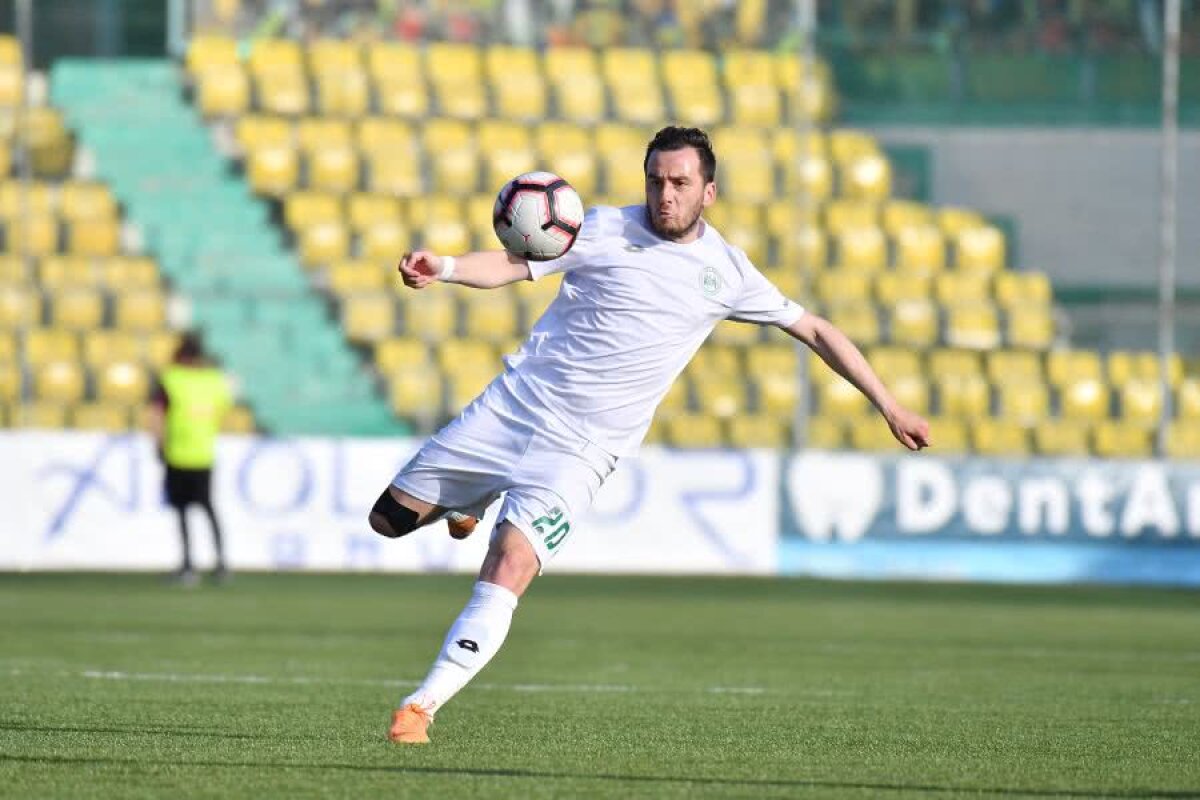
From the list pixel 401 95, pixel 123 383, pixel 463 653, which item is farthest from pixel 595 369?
pixel 401 95

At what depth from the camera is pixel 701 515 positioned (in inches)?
728

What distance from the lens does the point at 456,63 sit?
22.5 metres

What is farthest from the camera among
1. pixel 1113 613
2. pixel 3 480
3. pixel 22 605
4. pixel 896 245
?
pixel 896 245

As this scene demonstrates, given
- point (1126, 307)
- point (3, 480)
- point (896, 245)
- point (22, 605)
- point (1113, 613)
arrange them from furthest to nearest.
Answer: point (896, 245)
point (1126, 307)
point (3, 480)
point (1113, 613)
point (22, 605)

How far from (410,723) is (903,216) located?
52.2 ft

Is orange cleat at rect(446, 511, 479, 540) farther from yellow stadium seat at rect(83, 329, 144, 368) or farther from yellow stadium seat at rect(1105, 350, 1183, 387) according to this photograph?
yellow stadium seat at rect(1105, 350, 1183, 387)

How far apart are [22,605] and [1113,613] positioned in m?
6.95

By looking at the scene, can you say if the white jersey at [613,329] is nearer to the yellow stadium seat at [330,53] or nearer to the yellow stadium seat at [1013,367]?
the yellow stadium seat at [1013,367]

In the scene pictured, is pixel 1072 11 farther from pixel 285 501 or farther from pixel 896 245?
pixel 285 501

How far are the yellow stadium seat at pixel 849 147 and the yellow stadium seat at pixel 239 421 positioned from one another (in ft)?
20.7

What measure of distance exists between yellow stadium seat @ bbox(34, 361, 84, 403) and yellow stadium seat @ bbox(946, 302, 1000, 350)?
7.40 m

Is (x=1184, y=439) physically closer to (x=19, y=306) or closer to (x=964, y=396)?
(x=964, y=396)

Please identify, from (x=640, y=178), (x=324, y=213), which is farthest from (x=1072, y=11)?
(x=324, y=213)

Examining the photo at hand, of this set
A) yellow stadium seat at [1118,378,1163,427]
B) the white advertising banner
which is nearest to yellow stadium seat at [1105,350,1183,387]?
yellow stadium seat at [1118,378,1163,427]
